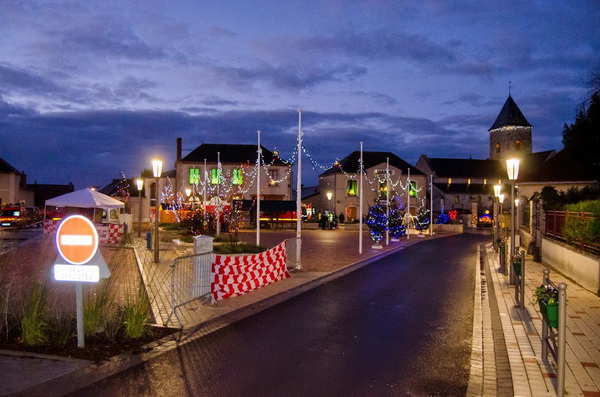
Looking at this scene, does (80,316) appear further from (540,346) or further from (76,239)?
(540,346)

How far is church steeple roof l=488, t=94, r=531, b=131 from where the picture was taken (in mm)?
88000

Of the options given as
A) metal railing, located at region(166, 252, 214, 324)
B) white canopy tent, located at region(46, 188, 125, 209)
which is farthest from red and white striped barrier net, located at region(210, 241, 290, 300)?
white canopy tent, located at region(46, 188, 125, 209)

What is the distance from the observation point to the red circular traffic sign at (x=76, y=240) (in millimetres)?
7230

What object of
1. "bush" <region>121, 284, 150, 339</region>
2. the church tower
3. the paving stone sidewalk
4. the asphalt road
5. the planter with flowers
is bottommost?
the asphalt road

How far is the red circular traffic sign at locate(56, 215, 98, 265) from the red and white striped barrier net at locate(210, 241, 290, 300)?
471 centimetres

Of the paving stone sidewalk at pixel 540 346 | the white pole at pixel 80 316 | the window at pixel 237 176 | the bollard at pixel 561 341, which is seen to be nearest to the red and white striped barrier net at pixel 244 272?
the white pole at pixel 80 316

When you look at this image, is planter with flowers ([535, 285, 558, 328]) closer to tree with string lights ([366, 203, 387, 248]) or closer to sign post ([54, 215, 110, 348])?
sign post ([54, 215, 110, 348])

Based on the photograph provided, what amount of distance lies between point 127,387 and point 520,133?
9052cm

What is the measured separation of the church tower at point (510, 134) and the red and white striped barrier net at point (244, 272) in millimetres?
78726

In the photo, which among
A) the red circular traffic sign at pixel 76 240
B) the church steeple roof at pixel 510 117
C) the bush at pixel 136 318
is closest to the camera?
the red circular traffic sign at pixel 76 240

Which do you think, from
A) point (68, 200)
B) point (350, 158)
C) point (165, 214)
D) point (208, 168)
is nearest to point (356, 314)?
point (68, 200)

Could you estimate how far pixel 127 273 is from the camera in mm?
16156

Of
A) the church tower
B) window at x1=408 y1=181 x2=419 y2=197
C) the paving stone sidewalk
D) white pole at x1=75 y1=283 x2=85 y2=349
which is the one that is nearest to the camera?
the paving stone sidewalk

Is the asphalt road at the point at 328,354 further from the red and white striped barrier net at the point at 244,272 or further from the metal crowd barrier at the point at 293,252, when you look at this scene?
the metal crowd barrier at the point at 293,252
